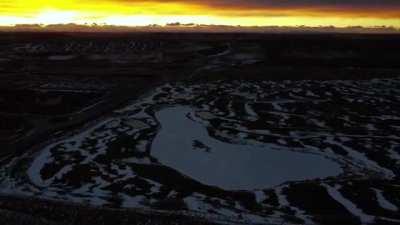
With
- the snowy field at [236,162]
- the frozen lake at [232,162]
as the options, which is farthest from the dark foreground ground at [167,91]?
the frozen lake at [232,162]

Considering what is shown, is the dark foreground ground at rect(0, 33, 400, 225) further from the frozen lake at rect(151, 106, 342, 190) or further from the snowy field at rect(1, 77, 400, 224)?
the frozen lake at rect(151, 106, 342, 190)

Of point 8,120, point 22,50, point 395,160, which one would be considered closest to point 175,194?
point 395,160

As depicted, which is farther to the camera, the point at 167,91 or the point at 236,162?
the point at 167,91

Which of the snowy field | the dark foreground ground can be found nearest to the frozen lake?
the snowy field

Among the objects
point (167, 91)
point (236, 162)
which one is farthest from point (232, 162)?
point (167, 91)

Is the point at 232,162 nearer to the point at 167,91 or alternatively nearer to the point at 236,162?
the point at 236,162

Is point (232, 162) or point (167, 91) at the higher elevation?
point (232, 162)

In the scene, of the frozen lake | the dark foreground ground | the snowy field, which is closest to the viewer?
the dark foreground ground

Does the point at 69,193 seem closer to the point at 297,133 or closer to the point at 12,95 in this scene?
the point at 297,133
